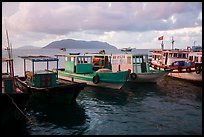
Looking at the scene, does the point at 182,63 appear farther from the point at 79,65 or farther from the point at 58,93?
the point at 58,93

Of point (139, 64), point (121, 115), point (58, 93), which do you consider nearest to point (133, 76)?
point (139, 64)

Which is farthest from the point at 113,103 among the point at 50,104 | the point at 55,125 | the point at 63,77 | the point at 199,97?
the point at 63,77

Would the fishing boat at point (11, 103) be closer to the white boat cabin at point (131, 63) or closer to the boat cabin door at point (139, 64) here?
the white boat cabin at point (131, 63)

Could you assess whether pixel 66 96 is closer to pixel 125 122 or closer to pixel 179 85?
pixel 125 122

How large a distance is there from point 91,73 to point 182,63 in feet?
46.5

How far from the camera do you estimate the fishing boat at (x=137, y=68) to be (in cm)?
2655

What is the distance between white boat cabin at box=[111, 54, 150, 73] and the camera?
87.6 ft

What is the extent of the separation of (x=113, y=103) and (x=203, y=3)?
12.8m

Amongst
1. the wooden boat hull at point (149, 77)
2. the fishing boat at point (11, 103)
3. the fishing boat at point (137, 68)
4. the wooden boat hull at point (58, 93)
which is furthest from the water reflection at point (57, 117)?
the wooden boat hull at point (149, 77)

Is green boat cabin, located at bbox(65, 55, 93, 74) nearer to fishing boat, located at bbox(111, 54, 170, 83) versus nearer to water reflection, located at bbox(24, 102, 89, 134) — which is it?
fishing boat, located at bbox(111, 54, 170, 83)

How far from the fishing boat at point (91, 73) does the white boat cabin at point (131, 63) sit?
2602mm

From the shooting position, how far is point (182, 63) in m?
31.3

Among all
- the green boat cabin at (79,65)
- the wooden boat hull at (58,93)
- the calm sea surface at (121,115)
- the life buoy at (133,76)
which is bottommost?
the calm sea surface at (121,115)

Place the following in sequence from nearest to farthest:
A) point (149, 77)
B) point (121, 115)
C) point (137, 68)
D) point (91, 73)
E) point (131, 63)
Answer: point (121, 115)
point (91, 73)
point (131, 63)
point (137, 68)
point (149, 77)
